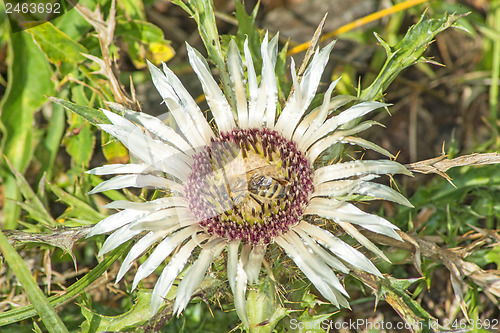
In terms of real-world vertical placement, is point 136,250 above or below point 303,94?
below

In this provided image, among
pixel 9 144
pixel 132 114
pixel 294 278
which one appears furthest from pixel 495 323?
pixel 9 144

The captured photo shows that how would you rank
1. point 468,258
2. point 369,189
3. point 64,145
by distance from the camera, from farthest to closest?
point 64,145, point 468,258, point 369,189

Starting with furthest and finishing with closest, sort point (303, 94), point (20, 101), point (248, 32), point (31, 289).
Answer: point (20, 101), point (248, 32), point (303, 94), point (31, 289)

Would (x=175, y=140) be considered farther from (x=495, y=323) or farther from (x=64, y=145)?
(x=495, y=323)

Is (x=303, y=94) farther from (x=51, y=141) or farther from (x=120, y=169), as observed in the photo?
(x=51, y=141)

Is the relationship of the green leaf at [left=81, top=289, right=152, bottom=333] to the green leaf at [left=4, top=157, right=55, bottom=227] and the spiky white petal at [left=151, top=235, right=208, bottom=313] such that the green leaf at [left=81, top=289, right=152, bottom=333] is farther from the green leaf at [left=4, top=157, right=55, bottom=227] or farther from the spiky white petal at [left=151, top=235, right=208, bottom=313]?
the green leaf at [left=4, top=157, right=55, bottom=227]

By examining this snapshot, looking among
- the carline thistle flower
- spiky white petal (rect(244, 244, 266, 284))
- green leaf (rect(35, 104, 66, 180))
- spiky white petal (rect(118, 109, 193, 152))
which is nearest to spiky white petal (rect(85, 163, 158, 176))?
the carline thistle flower

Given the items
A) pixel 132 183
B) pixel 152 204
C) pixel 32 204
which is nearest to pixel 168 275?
pixel 152 204
